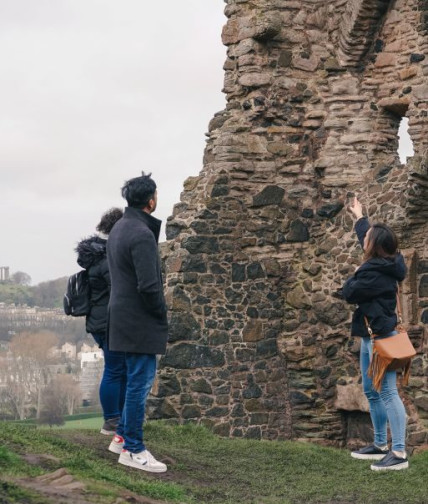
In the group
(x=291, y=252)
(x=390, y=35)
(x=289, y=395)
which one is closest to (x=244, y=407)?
(x=289, y=395)

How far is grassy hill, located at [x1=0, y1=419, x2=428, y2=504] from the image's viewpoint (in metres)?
7.84

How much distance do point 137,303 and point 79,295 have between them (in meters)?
1.50

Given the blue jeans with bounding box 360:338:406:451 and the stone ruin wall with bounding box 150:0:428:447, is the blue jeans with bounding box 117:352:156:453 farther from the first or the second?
the stone ruin wall with bounding box 150:0:428:447

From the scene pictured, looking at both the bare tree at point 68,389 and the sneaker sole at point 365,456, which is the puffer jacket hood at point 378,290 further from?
the bare tree at point 68,389

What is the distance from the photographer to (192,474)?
959 cm

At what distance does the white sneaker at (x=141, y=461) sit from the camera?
930 cm

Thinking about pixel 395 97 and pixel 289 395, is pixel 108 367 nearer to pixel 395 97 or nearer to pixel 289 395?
pixel 289 395

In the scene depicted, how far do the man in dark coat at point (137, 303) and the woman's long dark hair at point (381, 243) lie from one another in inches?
69.3

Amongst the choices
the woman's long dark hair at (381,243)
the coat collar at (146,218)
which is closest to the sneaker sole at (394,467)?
the woman's long dark hair at (381,243)

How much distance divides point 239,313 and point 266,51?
3150 mm

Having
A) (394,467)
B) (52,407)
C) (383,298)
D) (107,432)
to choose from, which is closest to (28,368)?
(52,407)

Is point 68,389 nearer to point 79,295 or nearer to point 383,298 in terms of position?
point 79,295

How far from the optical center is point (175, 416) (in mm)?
→ 14195

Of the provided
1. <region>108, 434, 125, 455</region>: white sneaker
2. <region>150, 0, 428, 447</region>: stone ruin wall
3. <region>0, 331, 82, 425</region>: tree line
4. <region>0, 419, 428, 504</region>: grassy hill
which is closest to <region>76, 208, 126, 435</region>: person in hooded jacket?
<region>0, 419, 428, 504</region>: grassy hill
